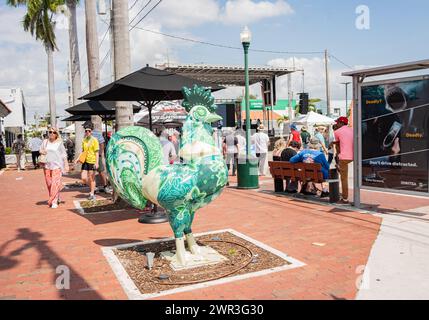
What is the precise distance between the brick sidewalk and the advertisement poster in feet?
3.24

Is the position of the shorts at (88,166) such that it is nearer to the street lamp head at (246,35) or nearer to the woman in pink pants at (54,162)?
the woman in pink pants at (54,162)

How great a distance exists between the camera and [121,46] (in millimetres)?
8570

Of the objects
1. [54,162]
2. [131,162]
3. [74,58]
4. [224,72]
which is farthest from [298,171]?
[224,72]

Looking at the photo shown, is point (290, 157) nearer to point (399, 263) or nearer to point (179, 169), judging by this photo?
point (399, 263)

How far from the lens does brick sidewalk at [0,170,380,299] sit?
160 inches

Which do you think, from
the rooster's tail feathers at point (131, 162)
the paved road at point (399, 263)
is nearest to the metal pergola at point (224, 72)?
the paved road at point (399, 263)

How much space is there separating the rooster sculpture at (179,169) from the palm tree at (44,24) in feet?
69.3

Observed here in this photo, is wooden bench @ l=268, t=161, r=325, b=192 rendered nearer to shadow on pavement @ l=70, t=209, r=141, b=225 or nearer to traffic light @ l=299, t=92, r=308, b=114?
shadow on pavement @ l=70, t=209, r=141, b=225

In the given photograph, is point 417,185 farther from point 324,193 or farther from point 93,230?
point 93,230

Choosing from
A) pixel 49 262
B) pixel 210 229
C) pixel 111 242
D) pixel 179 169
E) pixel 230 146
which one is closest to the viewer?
pixel 179 169

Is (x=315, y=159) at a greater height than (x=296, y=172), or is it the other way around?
(x=315, y=159)

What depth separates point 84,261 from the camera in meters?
5.10

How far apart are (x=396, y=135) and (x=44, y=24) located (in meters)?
23.3
